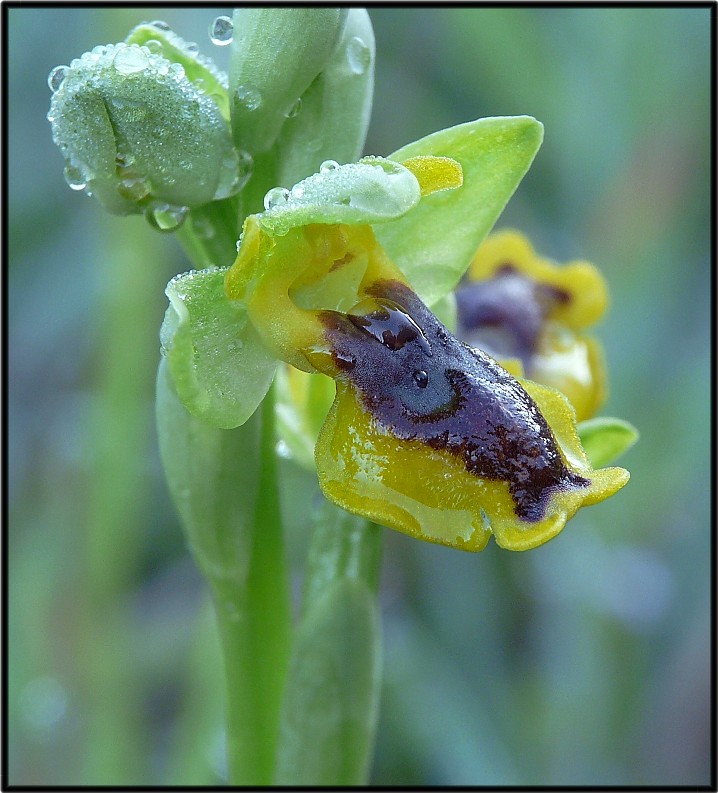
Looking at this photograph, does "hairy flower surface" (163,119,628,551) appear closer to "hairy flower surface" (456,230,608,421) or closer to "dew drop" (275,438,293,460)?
"dew drop" (275,438,293,460)

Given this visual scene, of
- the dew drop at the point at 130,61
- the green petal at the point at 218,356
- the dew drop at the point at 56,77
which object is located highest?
the dew drop at the point at 130,61

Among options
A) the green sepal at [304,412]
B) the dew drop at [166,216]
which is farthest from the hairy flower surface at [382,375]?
the green sepal at [304,412]

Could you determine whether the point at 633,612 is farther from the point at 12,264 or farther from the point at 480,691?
the point at 12,264

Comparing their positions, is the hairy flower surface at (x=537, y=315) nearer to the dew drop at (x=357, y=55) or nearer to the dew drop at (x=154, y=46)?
the dew drop at (x=357, y=55)

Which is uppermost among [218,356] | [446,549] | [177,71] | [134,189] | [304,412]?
[177,71]

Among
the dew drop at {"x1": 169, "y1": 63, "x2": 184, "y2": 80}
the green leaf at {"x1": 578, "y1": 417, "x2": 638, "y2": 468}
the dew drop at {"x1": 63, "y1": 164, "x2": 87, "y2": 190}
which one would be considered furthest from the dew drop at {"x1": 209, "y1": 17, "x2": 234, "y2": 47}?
the green leaf at {"x1": 578, "y1": 417, "x2": 638, "y2": 468}

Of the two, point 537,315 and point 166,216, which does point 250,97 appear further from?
point 537,315

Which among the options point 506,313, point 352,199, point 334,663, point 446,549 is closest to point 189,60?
point 352,199
